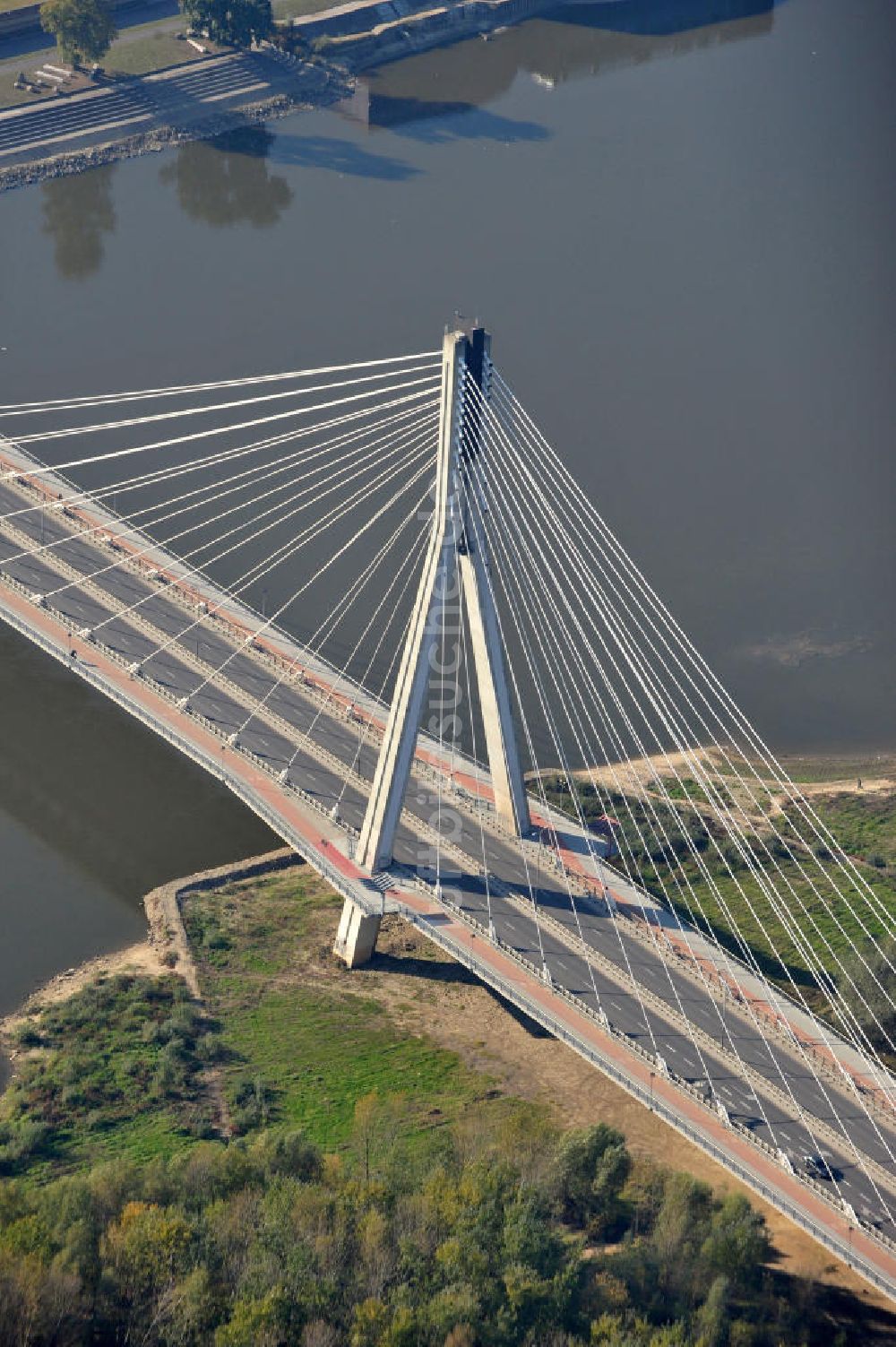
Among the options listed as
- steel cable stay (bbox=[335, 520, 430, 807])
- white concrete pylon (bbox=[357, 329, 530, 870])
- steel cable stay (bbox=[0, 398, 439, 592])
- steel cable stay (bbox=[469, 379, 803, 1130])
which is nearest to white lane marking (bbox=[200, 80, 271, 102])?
steel cable stay (bbox=[0, 398, 439, 592])

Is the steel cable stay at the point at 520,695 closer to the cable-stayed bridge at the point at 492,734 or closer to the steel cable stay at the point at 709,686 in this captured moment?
the cable-stayed bridge at the point at 492,734

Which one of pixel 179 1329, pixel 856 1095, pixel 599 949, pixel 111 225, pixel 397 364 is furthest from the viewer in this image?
pixel 111 225

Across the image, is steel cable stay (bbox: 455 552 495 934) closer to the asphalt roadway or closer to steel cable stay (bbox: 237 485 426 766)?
the asphalt roadway

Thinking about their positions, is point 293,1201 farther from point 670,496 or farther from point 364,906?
point 670,496

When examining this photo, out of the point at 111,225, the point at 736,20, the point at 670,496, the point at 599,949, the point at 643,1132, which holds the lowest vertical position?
the point at 643,1132

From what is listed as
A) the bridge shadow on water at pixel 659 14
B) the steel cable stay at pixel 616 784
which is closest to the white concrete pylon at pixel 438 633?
the steel cable stay at pixel 616 784

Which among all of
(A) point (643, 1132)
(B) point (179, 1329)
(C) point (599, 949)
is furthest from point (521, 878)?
(B) point (179, 1329)

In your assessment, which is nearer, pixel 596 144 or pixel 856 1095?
pixel 856 1095
